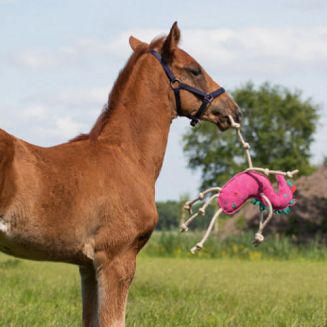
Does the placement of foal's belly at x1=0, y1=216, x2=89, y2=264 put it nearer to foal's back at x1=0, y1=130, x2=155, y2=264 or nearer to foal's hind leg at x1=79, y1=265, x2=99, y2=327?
foal's back at x1=0, y1=130, x2=155, y2=264

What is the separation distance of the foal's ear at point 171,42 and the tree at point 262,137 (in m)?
42.5

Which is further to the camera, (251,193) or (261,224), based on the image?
(251,193)

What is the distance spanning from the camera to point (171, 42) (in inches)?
252

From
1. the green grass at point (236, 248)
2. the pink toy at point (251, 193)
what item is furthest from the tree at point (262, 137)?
the pink toy at point (251, 193)

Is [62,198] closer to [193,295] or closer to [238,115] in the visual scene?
[238,115]

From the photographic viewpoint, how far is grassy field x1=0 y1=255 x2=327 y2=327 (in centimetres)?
796

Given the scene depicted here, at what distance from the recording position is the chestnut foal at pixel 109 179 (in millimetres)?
5492

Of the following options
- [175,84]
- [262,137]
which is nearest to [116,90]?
[175,84]

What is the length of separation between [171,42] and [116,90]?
628 millimetres

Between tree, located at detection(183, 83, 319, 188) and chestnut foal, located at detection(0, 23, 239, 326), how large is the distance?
42.5m

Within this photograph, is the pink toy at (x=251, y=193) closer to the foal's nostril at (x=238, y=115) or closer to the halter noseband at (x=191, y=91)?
the foal's nostril at (x=238, y=115)

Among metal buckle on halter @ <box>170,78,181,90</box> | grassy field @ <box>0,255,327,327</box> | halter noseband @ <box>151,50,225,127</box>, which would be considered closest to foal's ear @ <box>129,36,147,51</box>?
halter noseband @ <box>151,50,225,127</box>

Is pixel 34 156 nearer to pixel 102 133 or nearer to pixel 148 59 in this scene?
pixel 102 133

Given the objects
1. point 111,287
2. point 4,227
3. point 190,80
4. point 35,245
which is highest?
point 190,80
